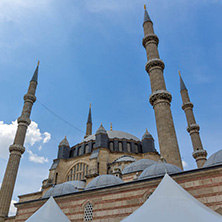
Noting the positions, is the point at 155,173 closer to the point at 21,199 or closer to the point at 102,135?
the point at 102,135

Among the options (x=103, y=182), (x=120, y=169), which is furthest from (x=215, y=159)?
(x=120, y=169)

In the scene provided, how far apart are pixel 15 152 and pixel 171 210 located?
62.1 feet

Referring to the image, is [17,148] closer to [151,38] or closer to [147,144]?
[147,144]

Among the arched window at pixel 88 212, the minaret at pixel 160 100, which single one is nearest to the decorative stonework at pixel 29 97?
the minaret at pixel 160 100

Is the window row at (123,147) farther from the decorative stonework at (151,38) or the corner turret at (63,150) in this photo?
the decorative stonework at (151,38)

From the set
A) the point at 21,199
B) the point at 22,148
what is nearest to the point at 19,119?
the point at 22,148

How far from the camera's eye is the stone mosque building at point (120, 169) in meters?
8.29

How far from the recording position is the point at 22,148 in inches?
818

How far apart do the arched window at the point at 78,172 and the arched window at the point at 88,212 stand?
1358 cm

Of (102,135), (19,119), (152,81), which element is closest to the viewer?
(152,81)

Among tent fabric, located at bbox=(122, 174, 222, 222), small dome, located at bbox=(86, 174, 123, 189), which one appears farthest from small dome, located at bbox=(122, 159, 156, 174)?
tent fabric, located at bbox=(122, 174, 222, 222)

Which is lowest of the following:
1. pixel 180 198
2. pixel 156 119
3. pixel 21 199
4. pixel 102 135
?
pixel 180 198

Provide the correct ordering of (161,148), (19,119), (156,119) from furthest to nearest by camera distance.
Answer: (19,119), (156,119), (161,148)

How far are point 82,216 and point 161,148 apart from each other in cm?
735
